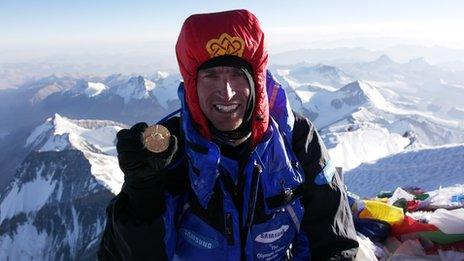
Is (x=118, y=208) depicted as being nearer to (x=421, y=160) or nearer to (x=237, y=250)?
(x=237, y=250)

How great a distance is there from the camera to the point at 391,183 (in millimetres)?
24109

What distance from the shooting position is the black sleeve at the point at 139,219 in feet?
13.3

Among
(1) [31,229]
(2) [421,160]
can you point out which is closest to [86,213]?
(1) [31,229]

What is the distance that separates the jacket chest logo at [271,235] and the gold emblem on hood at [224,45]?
1915 mm

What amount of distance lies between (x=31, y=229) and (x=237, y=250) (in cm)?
20487

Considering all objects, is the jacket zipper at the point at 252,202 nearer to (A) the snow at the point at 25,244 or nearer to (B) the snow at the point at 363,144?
(B) the snow at the point at 363,144

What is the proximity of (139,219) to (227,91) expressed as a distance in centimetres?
151

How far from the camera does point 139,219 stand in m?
4.23

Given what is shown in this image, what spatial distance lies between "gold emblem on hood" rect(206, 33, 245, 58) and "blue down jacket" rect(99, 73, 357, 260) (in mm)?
730

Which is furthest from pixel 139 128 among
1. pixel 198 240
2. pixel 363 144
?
pixel 363 144

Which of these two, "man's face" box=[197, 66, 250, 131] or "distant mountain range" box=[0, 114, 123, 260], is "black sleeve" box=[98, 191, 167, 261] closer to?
"man's face" box=[197, 66, 250, 131]

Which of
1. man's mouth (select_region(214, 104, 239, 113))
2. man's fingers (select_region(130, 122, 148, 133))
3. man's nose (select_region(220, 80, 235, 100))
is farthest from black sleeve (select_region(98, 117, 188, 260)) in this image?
man's nose (select_region(220, 80, 235, 100))

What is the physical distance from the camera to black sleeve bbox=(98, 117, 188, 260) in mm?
4062

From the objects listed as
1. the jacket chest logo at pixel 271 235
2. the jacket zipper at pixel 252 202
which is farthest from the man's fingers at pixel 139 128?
the jacket chest logo at pixel 271 235
